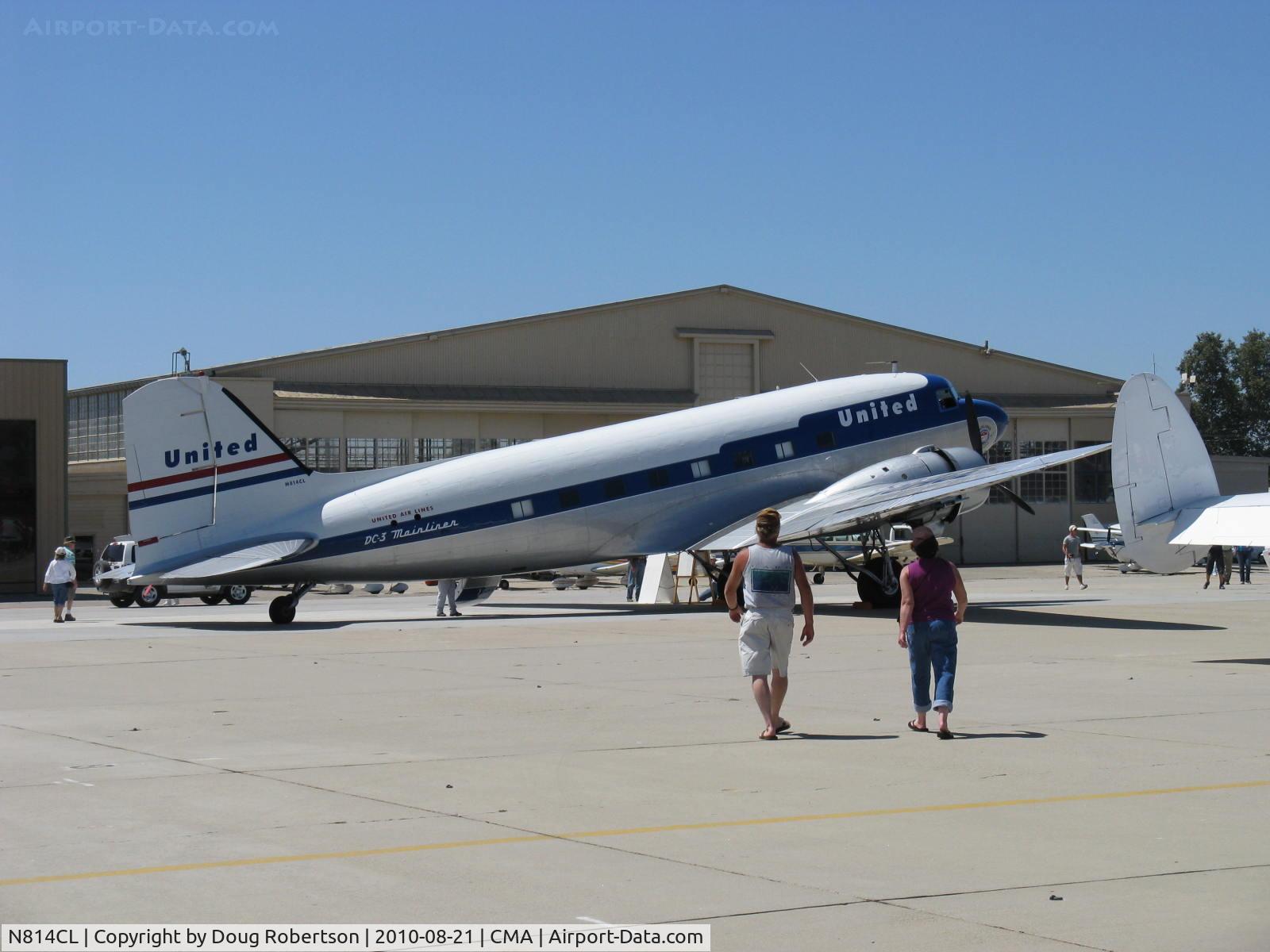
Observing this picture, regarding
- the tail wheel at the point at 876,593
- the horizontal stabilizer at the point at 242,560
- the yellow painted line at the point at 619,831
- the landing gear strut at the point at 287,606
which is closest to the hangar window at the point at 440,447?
the tail wheel at the point at 876,593

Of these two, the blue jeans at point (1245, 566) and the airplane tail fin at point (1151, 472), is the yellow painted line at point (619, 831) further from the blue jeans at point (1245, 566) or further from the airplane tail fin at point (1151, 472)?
the blue jeans at point (1245, 566)

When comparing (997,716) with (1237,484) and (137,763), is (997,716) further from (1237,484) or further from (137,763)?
(1237,484)

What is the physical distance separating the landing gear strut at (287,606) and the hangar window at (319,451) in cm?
3110

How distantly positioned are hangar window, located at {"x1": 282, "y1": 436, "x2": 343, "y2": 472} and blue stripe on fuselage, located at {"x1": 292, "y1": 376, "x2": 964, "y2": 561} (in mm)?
31412

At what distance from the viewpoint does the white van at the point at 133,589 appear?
Answer: 38.9 m

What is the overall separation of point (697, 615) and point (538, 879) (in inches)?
840

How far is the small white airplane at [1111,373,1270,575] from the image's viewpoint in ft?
59.0

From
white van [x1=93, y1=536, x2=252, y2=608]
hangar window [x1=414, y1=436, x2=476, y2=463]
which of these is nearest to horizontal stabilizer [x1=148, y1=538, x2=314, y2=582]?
white van [x1=93, y1=536, x2=252, y2=608]

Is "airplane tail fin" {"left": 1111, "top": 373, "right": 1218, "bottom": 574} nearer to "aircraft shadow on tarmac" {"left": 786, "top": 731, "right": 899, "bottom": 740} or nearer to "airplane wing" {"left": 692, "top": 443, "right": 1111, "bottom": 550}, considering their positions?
"aircraft shadow on tarmac" {"left": 786, "top": 731, "right": 899, "bottom": 740}

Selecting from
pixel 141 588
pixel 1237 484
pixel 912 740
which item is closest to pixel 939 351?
pixel 1237 484

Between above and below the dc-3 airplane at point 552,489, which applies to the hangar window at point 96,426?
above

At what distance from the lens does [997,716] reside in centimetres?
1339

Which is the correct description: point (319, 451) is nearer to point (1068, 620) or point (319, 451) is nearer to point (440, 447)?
point (440, 447)

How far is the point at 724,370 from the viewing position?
2672 inches
